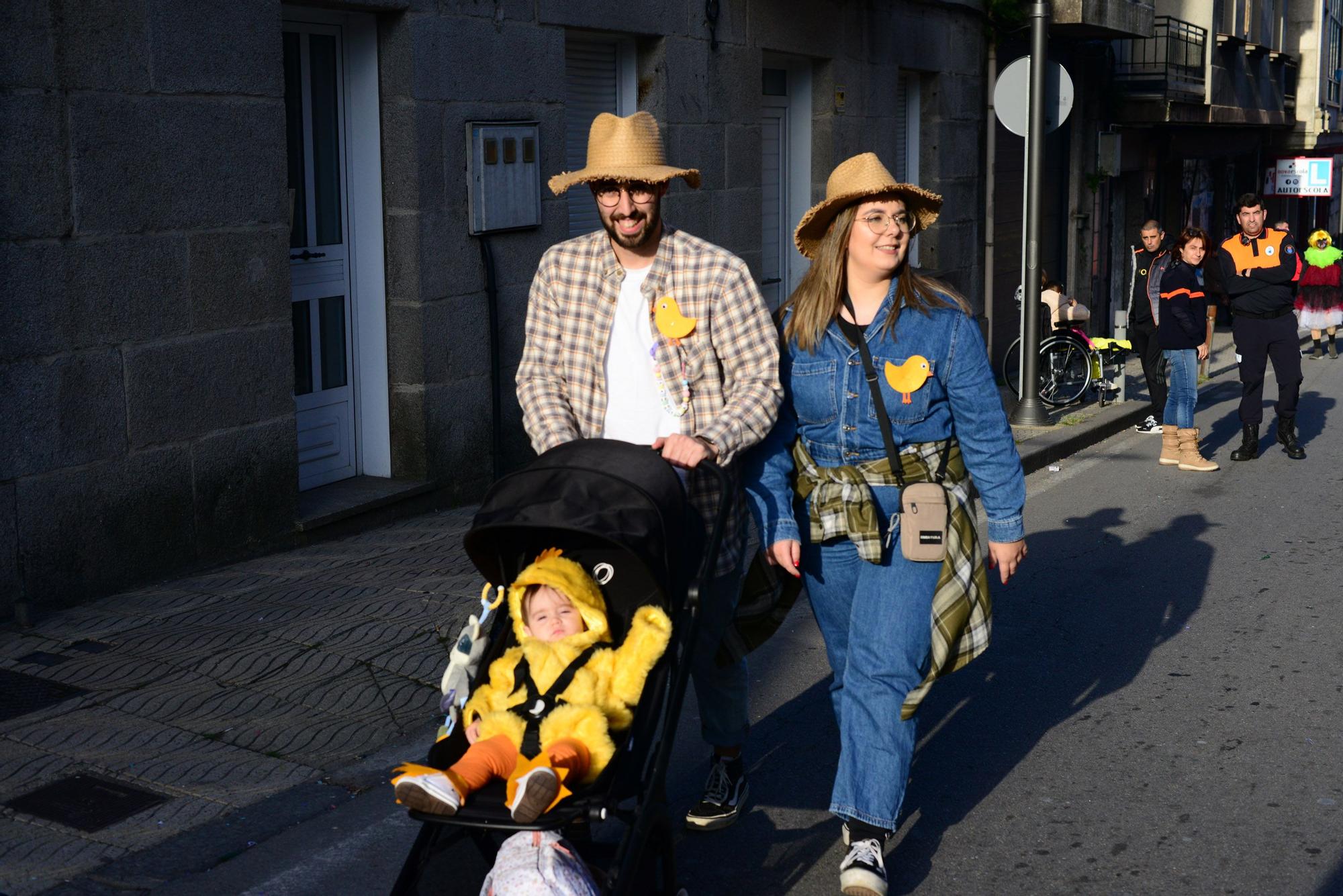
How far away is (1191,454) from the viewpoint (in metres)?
11.6

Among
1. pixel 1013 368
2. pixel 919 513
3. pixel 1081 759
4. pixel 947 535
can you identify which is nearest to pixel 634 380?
pixel 919 513

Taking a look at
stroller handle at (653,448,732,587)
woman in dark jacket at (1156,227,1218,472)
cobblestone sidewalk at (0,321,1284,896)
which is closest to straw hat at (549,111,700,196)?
stroller handle at (653,448,732,587)

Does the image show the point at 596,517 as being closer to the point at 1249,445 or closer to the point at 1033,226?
the point at 1249,445

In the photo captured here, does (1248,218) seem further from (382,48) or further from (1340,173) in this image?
(1340,173)

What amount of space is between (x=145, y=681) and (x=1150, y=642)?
4.18m

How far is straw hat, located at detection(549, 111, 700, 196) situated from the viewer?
428 cm

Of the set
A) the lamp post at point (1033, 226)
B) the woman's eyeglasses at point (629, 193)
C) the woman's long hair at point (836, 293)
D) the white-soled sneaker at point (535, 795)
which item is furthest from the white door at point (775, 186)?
the white-soled sneaker at point (535, 795)

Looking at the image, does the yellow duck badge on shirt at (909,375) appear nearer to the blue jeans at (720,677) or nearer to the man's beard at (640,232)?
the blue jeans at (720,677)

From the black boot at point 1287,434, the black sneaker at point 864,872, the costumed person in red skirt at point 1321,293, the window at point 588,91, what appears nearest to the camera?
the black sneaker at point 864,872

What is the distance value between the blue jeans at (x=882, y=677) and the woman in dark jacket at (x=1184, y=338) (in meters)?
7.75

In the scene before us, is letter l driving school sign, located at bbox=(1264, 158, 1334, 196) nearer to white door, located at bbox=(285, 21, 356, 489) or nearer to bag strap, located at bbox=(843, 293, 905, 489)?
white door, located at bbox=(285, 21, 356, 489)

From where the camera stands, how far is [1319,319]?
2083 centimetres

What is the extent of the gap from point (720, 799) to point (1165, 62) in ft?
66.7

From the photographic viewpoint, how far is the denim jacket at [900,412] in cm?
437
